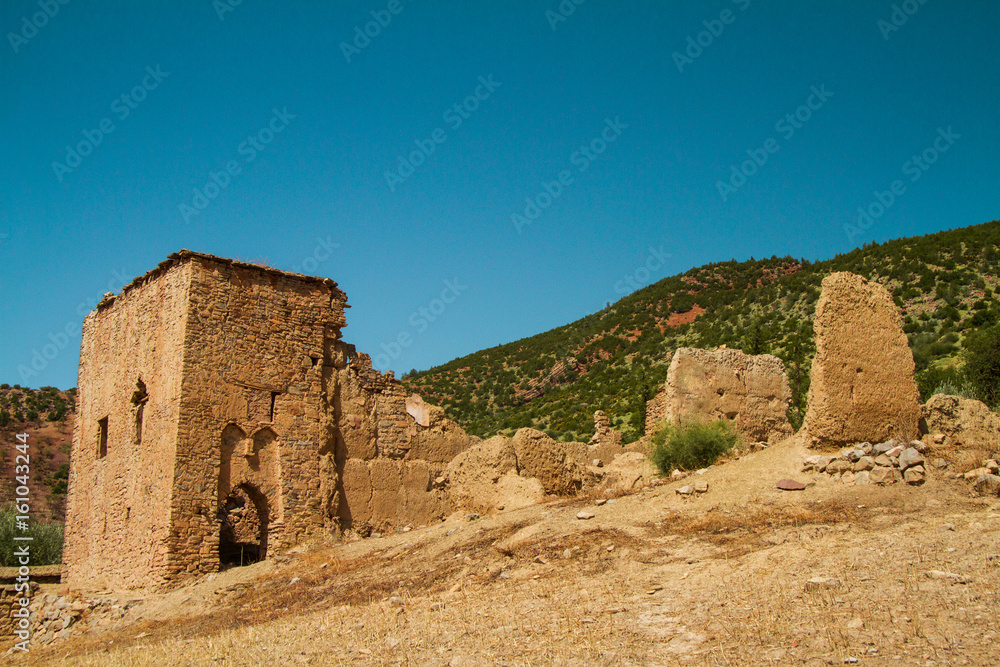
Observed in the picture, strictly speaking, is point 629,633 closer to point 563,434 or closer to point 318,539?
point 318,539

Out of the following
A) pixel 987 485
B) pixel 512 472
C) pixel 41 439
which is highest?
pixel 41 439

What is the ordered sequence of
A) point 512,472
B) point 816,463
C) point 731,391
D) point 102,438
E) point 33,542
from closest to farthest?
1. point 816,463
2. point 512,472
3. point 731,391
4. point 102,438
5. point 33,542

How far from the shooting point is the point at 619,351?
1741 inches

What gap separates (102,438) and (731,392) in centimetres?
1274

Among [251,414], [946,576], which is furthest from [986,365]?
[251,414]

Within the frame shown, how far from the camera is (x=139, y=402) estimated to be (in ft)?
54.7

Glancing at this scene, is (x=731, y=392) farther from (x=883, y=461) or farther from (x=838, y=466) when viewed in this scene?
(x=883, y=461)

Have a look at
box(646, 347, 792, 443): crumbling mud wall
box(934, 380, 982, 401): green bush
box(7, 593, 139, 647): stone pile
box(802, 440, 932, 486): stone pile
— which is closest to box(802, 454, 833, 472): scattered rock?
box(802, 440, 932, 486): stone pile

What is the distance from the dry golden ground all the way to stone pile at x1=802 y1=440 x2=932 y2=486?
22 cm

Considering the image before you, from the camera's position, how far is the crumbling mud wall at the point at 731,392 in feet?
52.5

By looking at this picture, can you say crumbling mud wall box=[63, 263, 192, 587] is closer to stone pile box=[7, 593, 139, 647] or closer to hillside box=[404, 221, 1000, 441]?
stone pile box=[7, 593, 139, 647]

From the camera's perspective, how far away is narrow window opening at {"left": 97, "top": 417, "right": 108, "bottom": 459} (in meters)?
17.9

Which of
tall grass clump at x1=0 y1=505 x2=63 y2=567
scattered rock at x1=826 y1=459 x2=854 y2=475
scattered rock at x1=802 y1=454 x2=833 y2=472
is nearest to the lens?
scattered rock at x1=826 y1=459 x2=854 y2=475

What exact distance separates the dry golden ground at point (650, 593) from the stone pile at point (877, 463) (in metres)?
0.22
